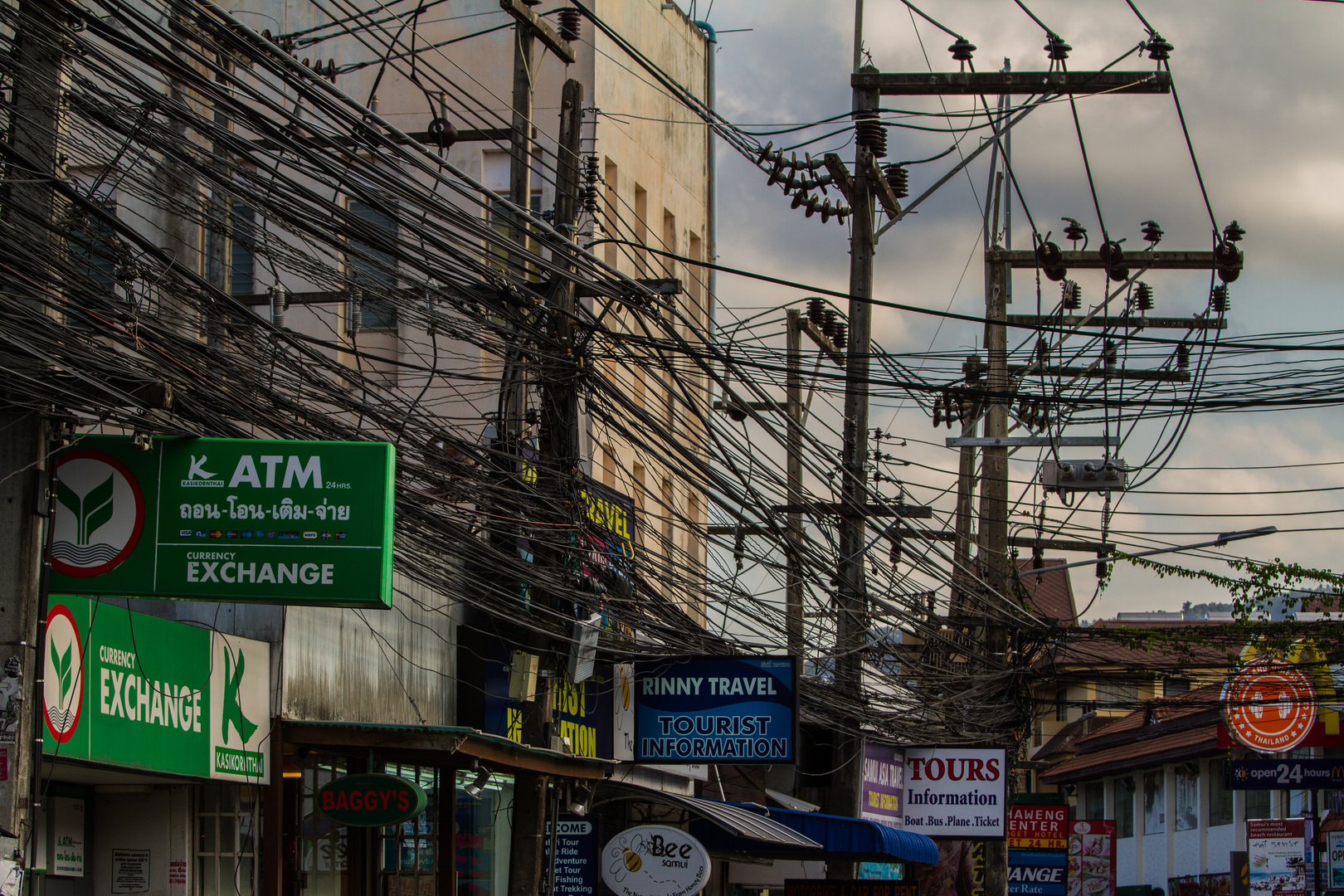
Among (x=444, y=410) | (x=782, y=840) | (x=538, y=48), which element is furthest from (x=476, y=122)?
(x=782, y=840)

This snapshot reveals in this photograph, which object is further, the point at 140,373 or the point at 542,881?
the point at 542,881

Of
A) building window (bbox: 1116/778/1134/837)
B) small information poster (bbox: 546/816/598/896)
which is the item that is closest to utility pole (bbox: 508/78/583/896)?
small information poster (bbox: 546/816/598/896)

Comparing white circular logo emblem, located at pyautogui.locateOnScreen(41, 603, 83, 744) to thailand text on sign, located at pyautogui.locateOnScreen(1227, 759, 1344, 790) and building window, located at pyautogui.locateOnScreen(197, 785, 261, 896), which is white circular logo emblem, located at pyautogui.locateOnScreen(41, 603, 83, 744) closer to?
building window, located at pyautogui.locateOnScreen(197, 785, 261, 896)

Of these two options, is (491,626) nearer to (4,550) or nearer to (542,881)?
(542,881)

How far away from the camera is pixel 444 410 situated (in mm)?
25672

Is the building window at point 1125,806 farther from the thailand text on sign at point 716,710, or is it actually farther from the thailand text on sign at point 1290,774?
the thailand text on sign at point 716,710

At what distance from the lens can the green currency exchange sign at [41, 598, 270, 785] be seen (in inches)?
363

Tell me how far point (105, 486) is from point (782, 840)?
9.24 m

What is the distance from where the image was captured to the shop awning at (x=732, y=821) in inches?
604

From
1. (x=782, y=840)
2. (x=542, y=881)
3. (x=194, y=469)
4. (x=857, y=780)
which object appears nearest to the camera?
(x=194, y=469)

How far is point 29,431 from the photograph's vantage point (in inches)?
323

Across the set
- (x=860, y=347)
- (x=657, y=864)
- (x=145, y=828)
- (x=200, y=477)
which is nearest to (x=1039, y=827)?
(x=860, y=347)

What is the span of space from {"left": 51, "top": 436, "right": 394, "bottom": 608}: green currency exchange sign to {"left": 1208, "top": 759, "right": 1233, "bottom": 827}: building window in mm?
36538

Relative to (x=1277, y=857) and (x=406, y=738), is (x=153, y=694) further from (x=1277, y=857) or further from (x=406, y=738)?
(x=1277, y=857)
